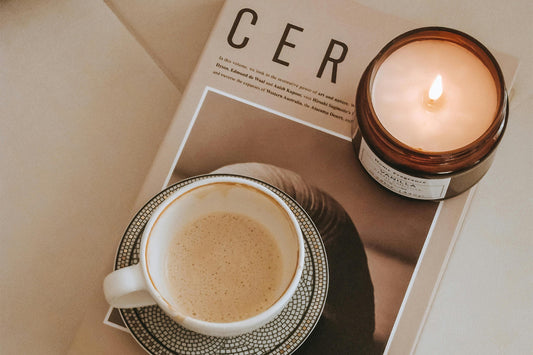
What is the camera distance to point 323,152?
50cm

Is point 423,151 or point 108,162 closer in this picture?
point 423,151

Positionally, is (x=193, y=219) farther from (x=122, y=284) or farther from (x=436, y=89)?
(x=436, y=89)

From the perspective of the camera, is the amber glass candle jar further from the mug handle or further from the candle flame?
the mug handle

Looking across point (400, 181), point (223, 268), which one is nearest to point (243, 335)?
point (223, 268)

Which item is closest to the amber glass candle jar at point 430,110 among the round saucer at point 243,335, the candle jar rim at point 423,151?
the candle jar rim at point 423,151

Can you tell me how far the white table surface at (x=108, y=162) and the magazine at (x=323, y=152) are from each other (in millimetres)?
42

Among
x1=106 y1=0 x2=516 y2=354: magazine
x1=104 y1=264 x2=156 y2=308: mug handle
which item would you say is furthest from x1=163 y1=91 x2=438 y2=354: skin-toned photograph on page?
x1=104 y1=264 x2=156 y2=308: mug handle

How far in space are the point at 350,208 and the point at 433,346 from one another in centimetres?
13

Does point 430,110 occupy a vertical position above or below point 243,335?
above

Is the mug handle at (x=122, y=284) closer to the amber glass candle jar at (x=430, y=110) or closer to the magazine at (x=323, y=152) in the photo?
the magazine at (x=323, y=152)

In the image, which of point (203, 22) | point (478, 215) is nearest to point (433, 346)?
point (478, 215)

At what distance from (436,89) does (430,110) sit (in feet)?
0.05

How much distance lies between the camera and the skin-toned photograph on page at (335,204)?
18.2 inches

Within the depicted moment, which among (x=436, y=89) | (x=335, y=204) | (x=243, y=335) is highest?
(x=436, y=89)
